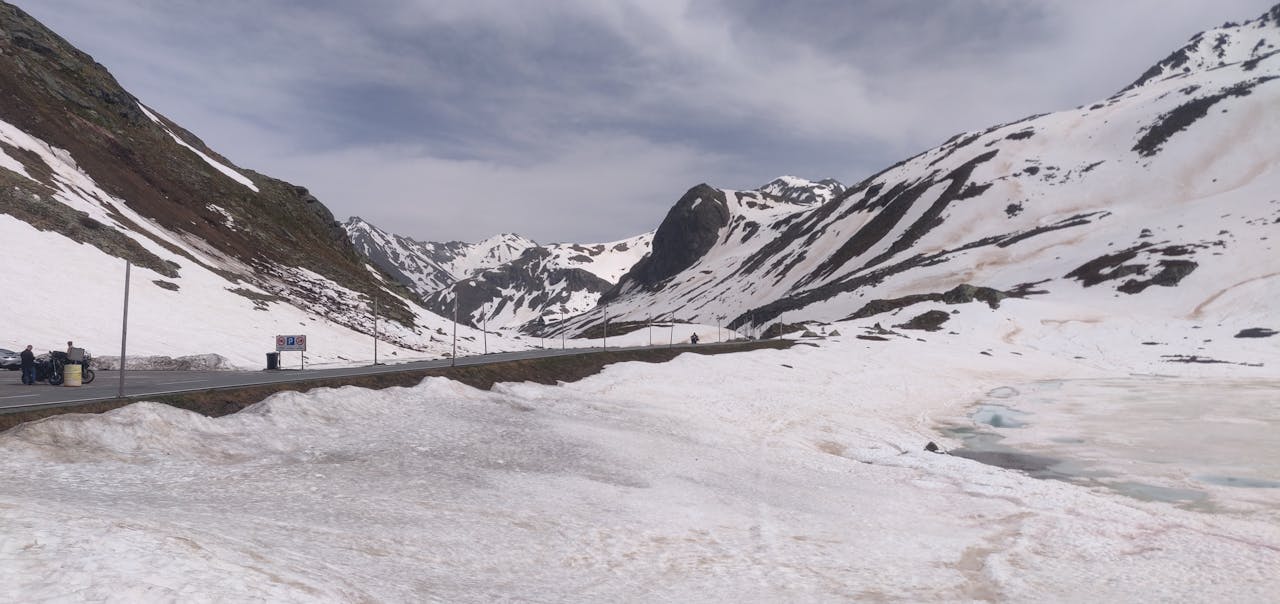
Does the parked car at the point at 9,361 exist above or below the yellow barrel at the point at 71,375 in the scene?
above

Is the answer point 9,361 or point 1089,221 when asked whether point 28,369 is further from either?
point 1089,221

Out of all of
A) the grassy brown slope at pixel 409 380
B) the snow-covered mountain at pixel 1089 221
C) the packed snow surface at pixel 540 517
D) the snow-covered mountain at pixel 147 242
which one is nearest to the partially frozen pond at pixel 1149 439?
the packed snow surface at pixel 540 517

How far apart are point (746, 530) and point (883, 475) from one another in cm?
912

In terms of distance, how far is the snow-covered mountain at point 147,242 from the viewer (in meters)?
42.9

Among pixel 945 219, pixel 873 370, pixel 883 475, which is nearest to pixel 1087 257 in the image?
pixel 945 219

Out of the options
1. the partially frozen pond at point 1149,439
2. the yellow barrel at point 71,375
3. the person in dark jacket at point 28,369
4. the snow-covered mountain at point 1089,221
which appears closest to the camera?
the partially frozen pond at point 1149,439

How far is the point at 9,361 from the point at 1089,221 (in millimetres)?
151329

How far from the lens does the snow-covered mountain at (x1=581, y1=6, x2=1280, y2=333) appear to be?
9831 cm

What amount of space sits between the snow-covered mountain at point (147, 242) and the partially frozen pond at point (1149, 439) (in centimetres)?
4289

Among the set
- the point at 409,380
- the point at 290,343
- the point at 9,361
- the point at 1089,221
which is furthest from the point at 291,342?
the point at 1089,221

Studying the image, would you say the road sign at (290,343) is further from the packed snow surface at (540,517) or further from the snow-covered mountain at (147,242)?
the packed snow surface at (540,517)

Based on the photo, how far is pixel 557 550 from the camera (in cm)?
1330

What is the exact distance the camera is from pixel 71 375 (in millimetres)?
26469

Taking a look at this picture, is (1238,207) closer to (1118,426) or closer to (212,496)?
(1118,426)
